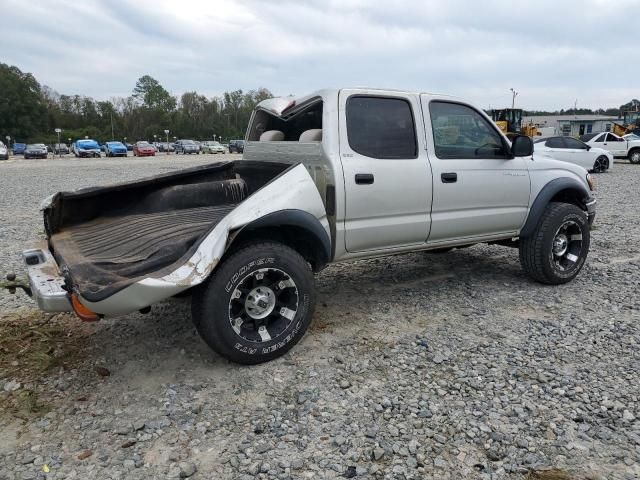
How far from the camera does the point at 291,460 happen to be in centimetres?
250

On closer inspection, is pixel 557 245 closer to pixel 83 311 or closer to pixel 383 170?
pixel 383 170

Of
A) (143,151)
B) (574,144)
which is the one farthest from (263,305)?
(143,151)

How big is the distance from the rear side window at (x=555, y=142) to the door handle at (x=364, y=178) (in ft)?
54.5

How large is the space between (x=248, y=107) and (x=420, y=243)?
113m

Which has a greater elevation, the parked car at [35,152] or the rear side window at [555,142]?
the parked car at [35,152]

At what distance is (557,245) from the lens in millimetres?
5031

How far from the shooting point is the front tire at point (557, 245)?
4.89 m

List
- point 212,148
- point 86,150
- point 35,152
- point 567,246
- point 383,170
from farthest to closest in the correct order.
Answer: point 212,148, point 86,150, point 35,152, point 567,246, point 383,170

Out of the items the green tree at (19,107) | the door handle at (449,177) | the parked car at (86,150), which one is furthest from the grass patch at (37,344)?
the green tree at (19,107)

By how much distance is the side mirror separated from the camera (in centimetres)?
459

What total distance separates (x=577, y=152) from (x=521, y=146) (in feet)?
53.2

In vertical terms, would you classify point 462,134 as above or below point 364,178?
above

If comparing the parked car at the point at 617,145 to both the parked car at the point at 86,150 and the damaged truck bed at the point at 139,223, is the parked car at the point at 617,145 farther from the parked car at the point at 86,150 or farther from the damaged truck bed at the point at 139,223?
the parked car at the point at 86,150

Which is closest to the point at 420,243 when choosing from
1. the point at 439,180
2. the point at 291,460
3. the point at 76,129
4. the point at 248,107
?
the point at 439,180
